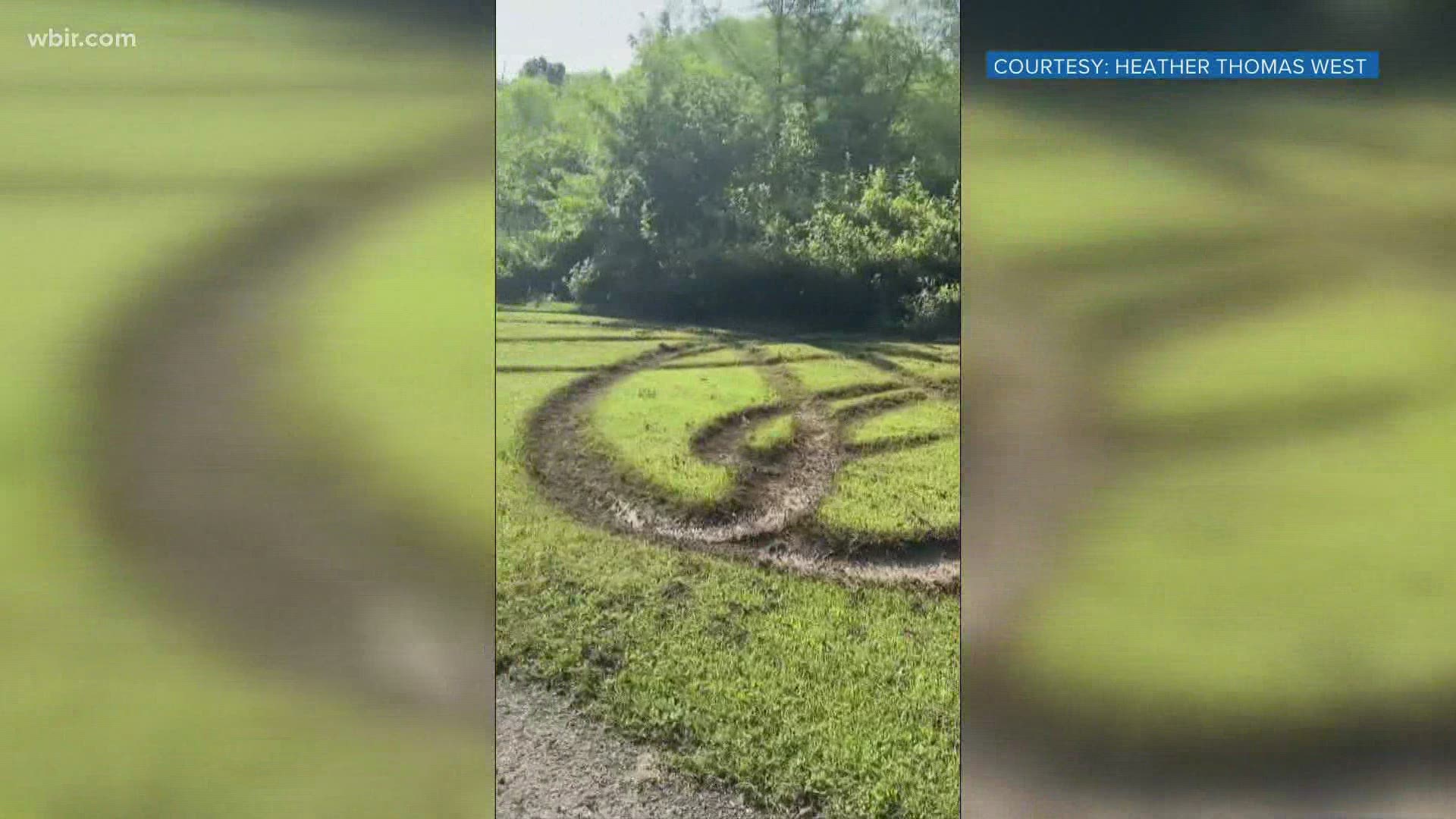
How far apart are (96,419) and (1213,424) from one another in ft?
14.1

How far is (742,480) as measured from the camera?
3729mm

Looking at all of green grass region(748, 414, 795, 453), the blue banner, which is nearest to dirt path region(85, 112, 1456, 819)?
green grass region(748, 414, 795, 453)

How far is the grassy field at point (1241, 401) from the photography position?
142 inches

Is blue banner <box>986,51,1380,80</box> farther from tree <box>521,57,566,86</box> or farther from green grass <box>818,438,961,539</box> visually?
tree <box>521,57,566,86</box>

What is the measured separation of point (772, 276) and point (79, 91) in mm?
2766

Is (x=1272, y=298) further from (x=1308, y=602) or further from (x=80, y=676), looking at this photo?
(x=80, y=676)

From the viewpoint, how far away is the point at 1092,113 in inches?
143

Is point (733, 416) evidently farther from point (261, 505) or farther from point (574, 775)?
point (261, 505)

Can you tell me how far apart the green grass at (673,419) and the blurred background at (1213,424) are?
0.94 meters

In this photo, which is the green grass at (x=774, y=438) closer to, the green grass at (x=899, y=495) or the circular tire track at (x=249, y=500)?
the green grass at (x=899, y=495)

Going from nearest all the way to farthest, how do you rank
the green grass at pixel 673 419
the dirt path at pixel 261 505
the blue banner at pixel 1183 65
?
1. the dirt path at pixel 261 505
2. the blue banner at pixel 1183 65
3. the green grass at pixel 673 419

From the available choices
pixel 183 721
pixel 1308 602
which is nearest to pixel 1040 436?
pixel 1308 602

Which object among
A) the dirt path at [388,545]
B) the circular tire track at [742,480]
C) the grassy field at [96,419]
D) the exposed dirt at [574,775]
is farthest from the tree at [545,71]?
the exposed dirt at [574,775]

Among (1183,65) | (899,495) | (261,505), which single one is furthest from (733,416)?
(1183,65)
